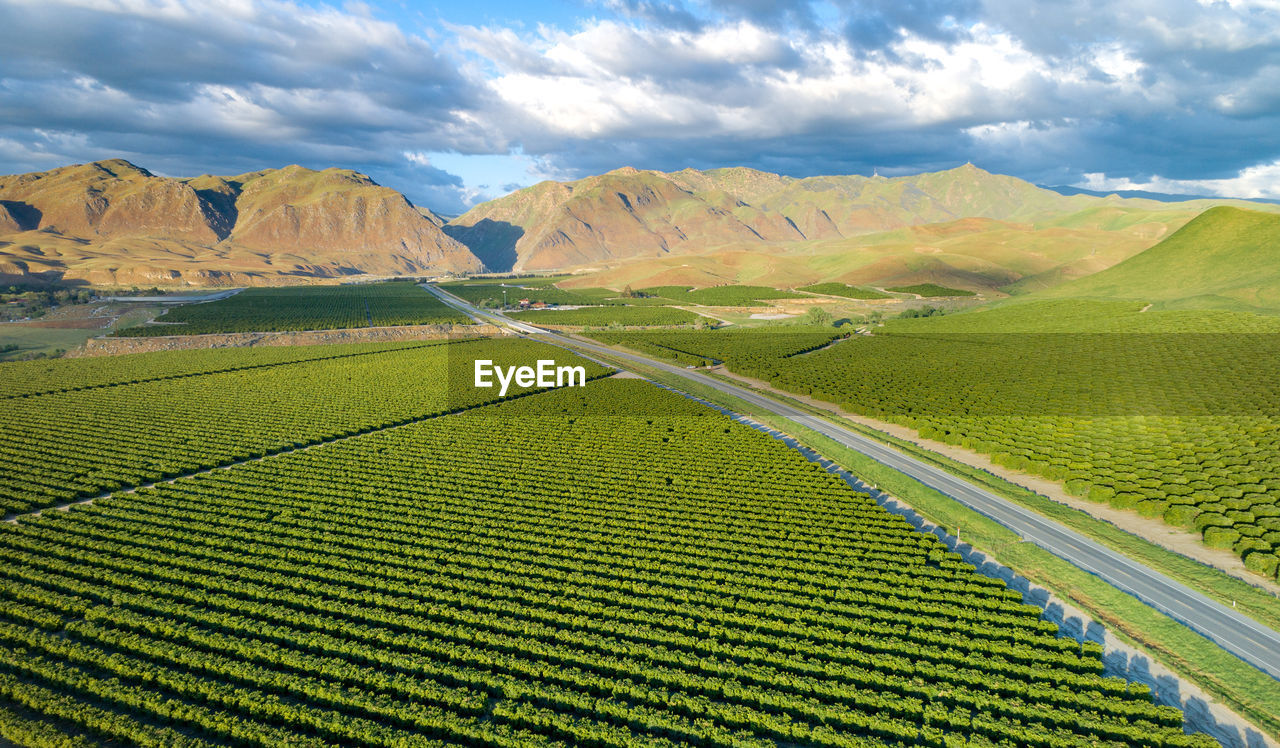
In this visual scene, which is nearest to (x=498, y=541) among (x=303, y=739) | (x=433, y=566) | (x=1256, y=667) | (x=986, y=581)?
(x=433, y=566)

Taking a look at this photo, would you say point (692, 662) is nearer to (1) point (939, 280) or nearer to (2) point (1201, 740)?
(2) point (1201, 740)

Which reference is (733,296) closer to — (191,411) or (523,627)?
(191,411)

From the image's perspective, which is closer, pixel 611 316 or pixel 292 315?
pixel 611 316

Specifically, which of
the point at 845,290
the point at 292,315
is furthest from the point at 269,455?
the point at 845,290

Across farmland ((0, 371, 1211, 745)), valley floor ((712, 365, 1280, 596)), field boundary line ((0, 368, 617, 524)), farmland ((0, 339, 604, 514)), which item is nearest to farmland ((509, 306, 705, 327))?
farmland ((0, 339, 604, 514))

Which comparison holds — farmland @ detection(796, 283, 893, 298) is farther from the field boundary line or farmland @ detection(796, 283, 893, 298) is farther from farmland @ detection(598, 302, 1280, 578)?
the field boundary line
